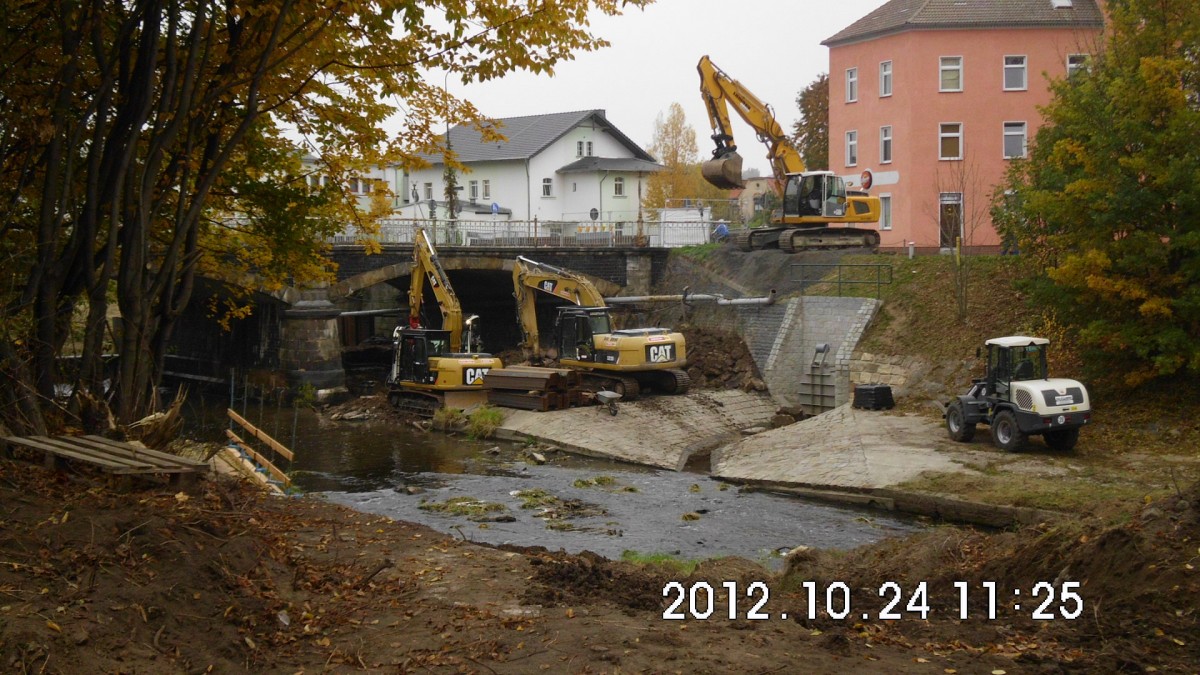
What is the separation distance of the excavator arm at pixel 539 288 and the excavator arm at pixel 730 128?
572cm

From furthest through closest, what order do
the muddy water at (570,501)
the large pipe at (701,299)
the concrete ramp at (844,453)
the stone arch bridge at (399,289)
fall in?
the stone arch bridge at (399,289) → the large pipe at (701,299) → the concrete ramp at (844,453) → the muddy water at (570,501)

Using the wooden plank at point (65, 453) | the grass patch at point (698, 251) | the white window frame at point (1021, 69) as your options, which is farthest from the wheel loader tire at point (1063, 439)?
the white window frame at point (1021, 69)

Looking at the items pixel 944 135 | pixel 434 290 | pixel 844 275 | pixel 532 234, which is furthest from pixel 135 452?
pixel 944 135

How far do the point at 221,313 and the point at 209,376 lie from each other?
277 centimetres

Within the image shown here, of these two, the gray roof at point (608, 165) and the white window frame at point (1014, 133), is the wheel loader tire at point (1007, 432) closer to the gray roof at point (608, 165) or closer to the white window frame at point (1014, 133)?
the white window frame at point (1014, 133)

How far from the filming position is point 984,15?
38875 mm

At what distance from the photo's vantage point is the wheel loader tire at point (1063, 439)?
20391 millimetres

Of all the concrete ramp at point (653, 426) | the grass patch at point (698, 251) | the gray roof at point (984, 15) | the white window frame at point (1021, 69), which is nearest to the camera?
the concrete ramp at point (653, 426)

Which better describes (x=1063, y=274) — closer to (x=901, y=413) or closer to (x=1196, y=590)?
(x=901, y=413)

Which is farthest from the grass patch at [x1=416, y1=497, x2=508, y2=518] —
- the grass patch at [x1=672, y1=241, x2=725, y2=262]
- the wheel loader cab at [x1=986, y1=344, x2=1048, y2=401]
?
the grass patch at [x1=672, y1=241, x2=725, y2=262]

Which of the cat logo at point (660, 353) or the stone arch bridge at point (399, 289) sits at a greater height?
the stone arch bridge at point (399, 289)

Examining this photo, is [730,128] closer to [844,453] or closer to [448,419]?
[448,419]

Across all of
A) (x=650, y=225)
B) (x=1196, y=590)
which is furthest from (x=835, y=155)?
(x=1196, y=590)

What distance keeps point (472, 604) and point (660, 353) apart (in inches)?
850
